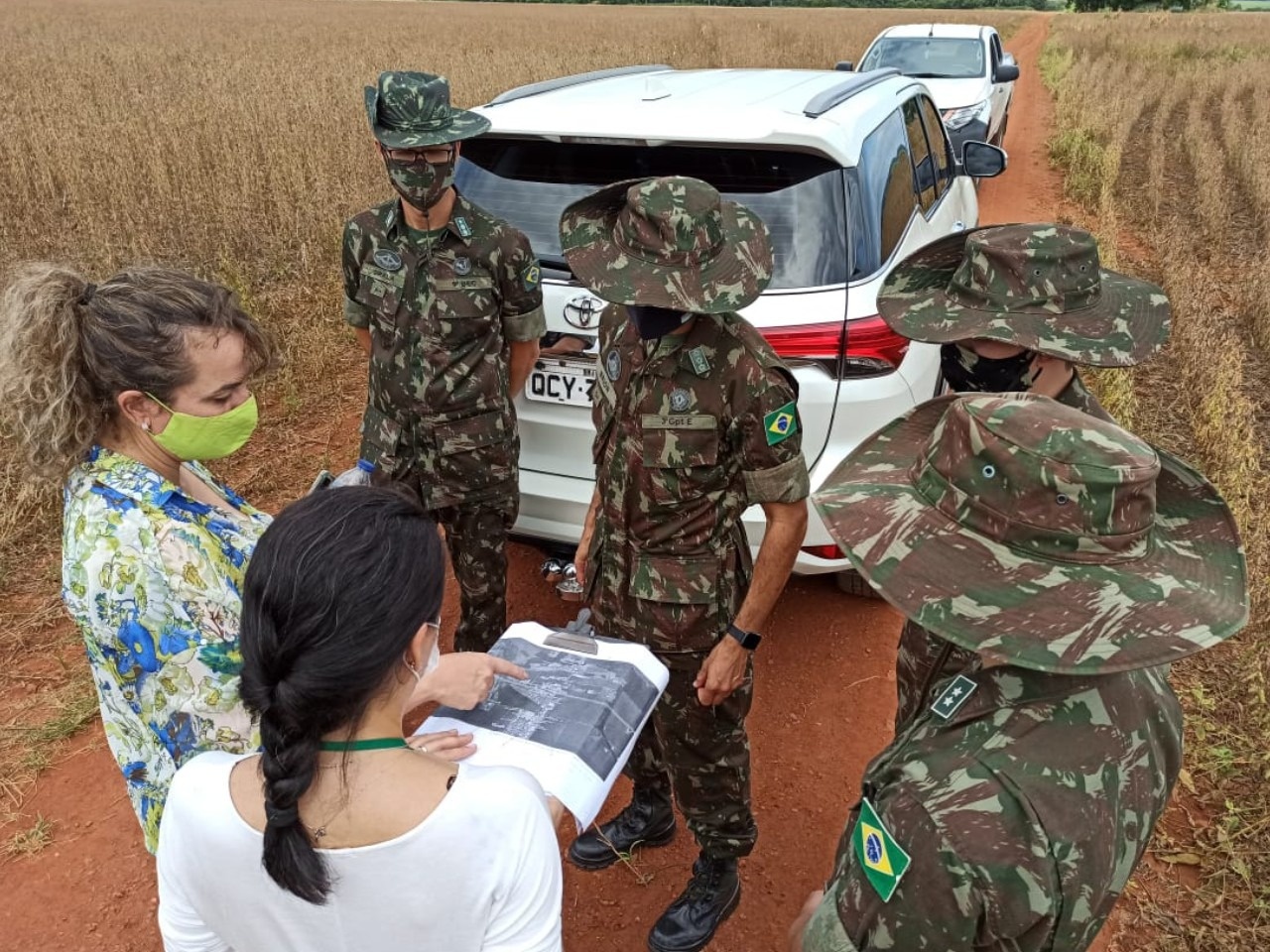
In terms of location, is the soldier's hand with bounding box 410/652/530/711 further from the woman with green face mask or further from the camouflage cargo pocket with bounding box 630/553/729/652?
the camouflage cargo pocket with bounding box 630/553/729/652

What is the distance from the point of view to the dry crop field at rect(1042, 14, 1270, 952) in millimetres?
2672

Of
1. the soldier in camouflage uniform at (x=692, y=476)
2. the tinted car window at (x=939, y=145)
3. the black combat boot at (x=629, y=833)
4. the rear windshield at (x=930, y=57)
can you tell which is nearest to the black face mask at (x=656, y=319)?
the soldier in camouflage uniform at (x=692, y=476)

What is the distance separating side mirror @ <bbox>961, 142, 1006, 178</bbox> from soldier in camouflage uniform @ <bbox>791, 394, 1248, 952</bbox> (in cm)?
416

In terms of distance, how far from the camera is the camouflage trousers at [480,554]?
121 inches

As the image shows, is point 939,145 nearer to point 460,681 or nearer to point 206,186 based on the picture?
point 460,681

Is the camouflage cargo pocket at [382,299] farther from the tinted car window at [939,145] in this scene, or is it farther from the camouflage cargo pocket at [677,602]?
the tinted car window at [939,145]

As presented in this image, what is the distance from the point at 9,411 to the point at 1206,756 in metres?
3.61

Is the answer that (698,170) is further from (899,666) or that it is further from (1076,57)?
(1076,57)

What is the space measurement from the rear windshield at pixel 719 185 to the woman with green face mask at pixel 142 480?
1.63m

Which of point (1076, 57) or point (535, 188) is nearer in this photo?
point (535, 188)

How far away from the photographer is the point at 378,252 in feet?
9.29

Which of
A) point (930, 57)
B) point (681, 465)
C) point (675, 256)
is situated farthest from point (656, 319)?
point (930, 57)

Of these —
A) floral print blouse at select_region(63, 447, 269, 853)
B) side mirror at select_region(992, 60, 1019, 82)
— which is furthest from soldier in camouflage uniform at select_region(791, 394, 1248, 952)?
side mirror at select_region(992, 60, 1019, 82)

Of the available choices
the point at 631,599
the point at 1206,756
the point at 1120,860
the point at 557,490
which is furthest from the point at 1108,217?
the point at 1120,860
